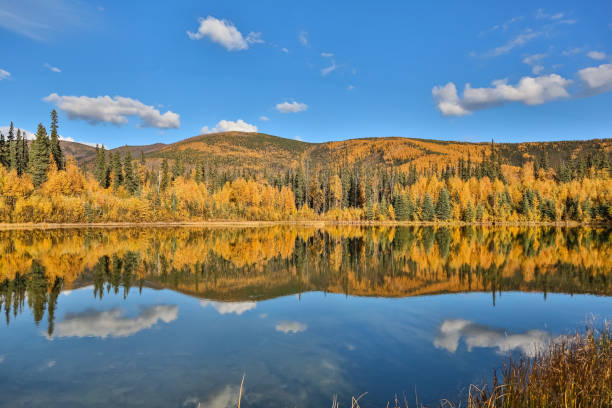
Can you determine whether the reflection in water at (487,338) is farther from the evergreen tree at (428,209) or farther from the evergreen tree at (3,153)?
the evergreen tree at (3,153)

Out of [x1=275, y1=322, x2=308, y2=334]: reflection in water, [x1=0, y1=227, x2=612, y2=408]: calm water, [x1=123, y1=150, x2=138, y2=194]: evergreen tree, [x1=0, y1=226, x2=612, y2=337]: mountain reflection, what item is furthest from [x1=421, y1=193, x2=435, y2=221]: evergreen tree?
[x1=275, y1=322, x2=308, y2=334]: reflection in water

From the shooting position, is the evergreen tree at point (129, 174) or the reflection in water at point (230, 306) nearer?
the reflection in water at point (230, 306)

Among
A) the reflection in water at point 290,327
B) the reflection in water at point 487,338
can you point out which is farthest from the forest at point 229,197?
the reflection in water at point 487,338

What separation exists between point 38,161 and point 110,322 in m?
71.2

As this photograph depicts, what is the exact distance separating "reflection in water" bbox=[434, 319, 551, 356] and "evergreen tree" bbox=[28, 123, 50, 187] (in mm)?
76639

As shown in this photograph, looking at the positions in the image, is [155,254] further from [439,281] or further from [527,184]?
[527,184]

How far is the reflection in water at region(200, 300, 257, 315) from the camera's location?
14289 millimetres

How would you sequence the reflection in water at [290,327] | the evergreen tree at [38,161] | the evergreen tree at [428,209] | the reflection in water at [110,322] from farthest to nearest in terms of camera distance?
1. the evergreen tree at [428,209]
2. the evergreen tree at [38,161]
3. the reflection in water at [290,327]
4. the reflection in water at [110,322]

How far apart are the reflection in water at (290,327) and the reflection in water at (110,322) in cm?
383

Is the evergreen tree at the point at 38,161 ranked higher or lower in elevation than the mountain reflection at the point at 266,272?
higher

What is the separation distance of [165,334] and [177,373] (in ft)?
10.6

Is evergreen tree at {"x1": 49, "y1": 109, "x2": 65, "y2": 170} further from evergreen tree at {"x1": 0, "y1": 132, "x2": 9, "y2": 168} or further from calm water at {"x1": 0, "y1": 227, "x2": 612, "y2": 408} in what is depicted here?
calm water at {"x1": 0, "y1": 227, "x2": 612, "y2": 408}

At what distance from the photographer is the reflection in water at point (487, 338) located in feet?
33.7

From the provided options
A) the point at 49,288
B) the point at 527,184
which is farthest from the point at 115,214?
the point at 527,184
